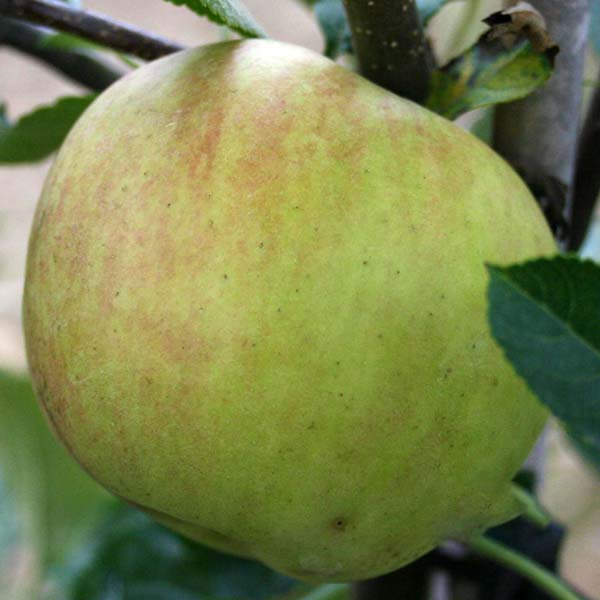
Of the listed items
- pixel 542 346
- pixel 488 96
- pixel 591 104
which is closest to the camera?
pixel 542 346

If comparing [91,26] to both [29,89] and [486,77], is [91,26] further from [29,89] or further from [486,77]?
[29,89]

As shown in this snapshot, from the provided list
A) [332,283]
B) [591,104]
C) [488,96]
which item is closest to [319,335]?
[332,283]

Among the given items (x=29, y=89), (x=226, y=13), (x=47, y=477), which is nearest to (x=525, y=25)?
(x=226, y=13)

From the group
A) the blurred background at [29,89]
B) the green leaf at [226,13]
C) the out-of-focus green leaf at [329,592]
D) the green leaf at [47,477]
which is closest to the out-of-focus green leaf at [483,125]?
the green leaf at [226,13]

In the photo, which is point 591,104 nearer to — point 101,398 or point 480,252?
point 480,252

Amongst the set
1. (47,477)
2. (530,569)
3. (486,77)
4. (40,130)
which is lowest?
(47,477)

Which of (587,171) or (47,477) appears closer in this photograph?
(587,171)
